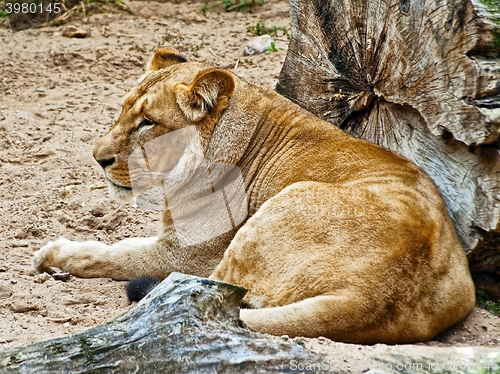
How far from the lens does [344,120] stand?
193 inches

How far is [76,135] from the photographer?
6652 mm

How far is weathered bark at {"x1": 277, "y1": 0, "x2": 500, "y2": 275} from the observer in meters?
3.66

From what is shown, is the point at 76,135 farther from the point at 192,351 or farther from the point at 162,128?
the point at 192,351

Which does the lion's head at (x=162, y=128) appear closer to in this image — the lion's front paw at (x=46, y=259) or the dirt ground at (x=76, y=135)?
the lion's front paw at (x=46, y=259)

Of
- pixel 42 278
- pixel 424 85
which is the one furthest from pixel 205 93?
pixel 42 278

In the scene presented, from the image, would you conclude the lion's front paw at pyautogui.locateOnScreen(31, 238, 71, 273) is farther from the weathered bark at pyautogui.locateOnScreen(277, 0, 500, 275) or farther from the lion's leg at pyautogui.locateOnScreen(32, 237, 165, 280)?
the weathered bark at pyautogui.locateOnScreen(277, 0, 500, 275)

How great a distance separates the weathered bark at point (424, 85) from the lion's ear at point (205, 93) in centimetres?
102

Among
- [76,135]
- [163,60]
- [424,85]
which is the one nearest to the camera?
[424,85]

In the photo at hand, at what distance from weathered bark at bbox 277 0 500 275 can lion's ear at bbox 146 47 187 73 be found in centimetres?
99

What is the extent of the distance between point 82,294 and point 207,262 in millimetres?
861

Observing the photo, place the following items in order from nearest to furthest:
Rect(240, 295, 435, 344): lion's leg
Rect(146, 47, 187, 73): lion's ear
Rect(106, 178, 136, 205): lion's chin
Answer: Rect(240, 295, 435, 344): lion's leg, Rect(106, 178, 136, 205): lion's chin, Rect(146, 47, 187, 73): lion's ear

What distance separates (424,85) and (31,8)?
22.5 feet

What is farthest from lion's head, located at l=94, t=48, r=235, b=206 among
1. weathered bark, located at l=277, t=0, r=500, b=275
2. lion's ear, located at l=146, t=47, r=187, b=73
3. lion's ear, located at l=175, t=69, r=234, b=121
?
weathered bark, located at l=277, t=0, r=500, b=275

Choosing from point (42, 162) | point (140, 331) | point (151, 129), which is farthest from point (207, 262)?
point (42, 162)
